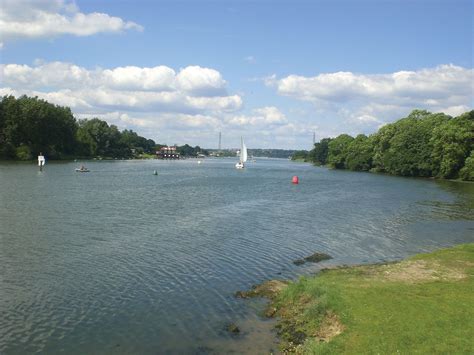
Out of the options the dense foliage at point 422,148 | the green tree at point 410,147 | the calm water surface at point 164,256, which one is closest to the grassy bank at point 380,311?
the calm water surface at point 164,256

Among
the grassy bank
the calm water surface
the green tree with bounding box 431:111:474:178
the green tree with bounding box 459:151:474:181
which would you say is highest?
the green tree with bounding box 431:111:474:178

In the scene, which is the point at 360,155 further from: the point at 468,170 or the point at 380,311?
the point at 380,311

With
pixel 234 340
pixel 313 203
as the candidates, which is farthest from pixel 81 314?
pixel 313 203

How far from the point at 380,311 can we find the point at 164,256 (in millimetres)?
17071

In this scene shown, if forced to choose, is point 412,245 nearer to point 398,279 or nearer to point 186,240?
point 398,279

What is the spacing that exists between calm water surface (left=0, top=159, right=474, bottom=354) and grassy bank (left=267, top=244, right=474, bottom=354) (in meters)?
1.83

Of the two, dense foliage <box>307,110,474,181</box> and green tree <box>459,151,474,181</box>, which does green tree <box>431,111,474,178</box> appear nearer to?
dense foliage <box>307,110,474,181</box>

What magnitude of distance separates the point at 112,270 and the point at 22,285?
209 inches

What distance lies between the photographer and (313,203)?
68.1 metres

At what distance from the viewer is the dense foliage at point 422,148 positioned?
4697 inches

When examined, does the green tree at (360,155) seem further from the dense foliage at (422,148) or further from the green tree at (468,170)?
the green tree at (468,170)

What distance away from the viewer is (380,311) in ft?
61.3

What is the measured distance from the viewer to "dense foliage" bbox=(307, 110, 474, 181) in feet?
391

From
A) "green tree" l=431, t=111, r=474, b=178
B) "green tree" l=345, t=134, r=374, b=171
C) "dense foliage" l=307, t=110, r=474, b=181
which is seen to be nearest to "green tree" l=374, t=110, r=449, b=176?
"dense foliage" l=307, t=110, r=474, b=181
